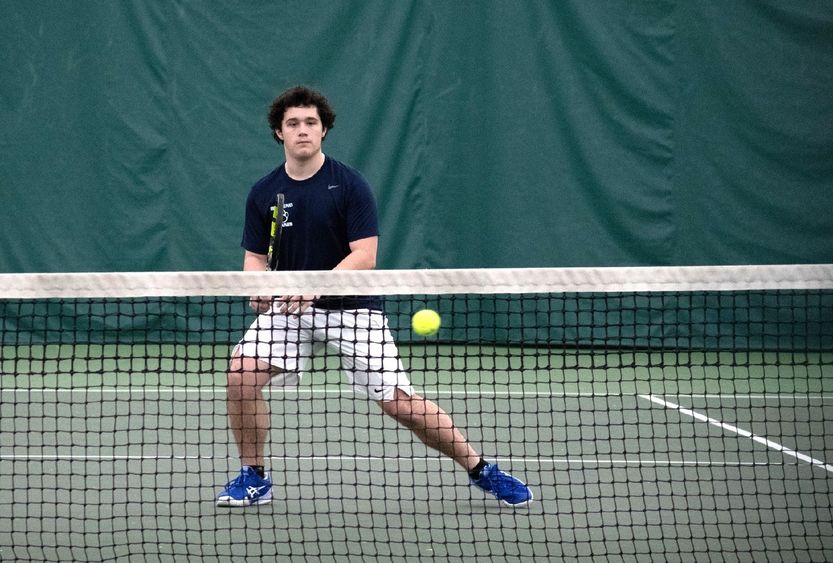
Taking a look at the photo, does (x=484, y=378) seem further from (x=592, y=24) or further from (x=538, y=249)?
(x=592, y=24)

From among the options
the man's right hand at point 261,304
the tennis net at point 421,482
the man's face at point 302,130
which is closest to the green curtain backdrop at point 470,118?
the tennis net at point 421,482

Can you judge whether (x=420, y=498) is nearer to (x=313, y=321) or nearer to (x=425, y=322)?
(x=313, y=321)

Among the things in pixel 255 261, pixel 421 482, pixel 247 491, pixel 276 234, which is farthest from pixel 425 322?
pixel 247 491

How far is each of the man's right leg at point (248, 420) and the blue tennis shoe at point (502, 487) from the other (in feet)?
2.30

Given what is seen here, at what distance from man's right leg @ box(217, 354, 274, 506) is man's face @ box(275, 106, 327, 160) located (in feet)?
2.39

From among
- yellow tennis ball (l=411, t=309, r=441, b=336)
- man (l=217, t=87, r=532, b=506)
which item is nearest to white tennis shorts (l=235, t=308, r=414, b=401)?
man (l=217, t=87, r=532, b=506)

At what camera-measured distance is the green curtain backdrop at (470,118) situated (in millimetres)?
7723

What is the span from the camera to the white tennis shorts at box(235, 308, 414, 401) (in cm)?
339

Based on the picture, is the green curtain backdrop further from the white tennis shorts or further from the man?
the white tennis shorts

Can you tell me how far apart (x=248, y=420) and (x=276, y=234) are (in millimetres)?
626

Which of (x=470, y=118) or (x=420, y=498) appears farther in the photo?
(x=470, y=118)

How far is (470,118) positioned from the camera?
25.6ft

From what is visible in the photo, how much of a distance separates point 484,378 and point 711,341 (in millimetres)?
2233

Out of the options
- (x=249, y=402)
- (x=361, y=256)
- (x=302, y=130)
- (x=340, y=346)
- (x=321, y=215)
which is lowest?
(x=249, y=402)
